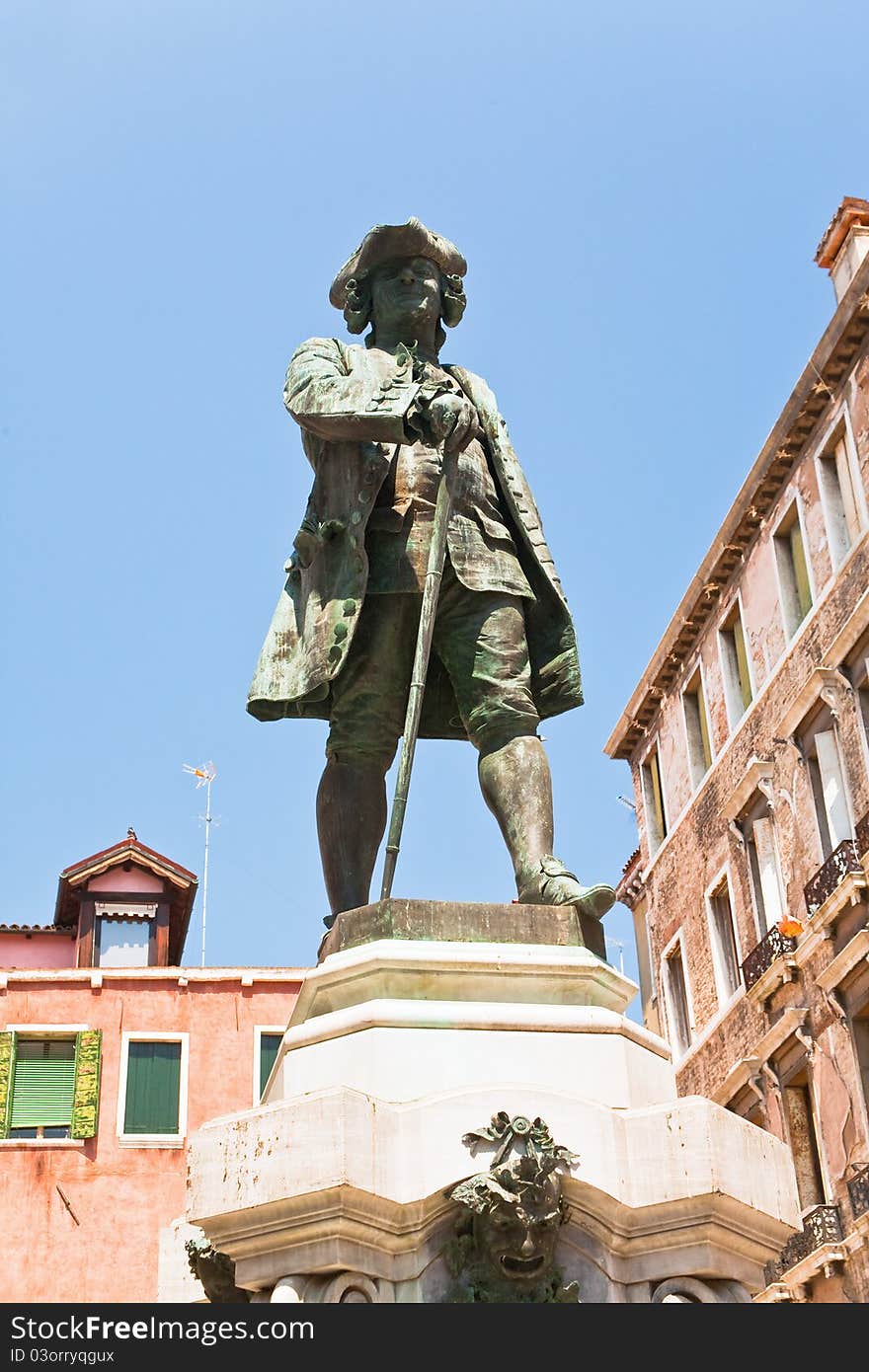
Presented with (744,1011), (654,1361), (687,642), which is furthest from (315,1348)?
(687,642)

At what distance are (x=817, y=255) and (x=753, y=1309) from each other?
28429 millimetres

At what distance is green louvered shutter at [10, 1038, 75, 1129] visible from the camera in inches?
1194

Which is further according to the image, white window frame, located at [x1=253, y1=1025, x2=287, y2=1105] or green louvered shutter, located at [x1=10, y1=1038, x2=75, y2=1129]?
white window frame, located at [x1=253, y1=1025, x2=287, y2=1105]

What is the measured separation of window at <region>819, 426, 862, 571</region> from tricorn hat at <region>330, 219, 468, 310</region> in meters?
20.5

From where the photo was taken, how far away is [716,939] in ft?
102

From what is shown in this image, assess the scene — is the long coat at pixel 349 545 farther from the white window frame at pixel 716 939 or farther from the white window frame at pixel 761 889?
the white window frame at pixel 716 939

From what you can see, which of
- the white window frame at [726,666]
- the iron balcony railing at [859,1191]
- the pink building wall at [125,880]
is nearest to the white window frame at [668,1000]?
the white window frame at [726,666]

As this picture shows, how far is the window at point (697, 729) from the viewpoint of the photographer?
3275 centimetres

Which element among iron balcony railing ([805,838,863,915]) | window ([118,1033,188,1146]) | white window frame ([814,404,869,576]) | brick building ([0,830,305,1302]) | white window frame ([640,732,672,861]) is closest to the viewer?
iron balcony railing ([805,838,863,915])

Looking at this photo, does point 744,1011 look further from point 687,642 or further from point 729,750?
point 687,642

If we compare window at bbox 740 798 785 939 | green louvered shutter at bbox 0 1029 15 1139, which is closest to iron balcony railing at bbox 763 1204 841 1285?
window at bbox 740 798 785 939

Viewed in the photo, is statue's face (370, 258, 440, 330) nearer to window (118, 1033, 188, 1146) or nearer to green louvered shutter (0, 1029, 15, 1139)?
window (118, 1033, 188, 1146)

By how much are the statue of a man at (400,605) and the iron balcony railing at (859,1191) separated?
18920 mm

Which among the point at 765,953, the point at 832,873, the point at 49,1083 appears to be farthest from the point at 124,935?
the point at 832,873
